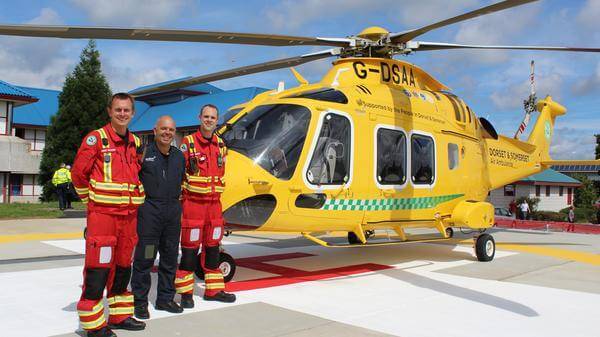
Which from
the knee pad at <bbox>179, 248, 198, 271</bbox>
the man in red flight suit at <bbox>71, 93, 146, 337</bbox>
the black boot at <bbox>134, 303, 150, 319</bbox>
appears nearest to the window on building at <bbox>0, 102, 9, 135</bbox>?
the knee pad at <bbox>179, 248, 198, 271</bbox>

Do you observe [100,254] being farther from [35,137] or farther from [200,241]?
[35,137]

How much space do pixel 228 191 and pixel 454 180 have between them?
15.0 ft

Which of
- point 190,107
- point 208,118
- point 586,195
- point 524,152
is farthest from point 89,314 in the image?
point 586,195

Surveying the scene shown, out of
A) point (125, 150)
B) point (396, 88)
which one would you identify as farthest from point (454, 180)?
point (125, 150)

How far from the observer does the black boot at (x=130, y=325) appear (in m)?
4.37

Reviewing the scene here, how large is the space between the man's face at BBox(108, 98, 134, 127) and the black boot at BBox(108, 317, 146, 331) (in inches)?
64.8

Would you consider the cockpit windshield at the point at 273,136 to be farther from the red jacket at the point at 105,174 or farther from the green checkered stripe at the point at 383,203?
the red jacket at the point at 105,174

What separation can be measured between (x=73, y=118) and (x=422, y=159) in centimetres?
2447

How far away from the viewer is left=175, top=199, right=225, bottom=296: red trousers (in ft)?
17.1

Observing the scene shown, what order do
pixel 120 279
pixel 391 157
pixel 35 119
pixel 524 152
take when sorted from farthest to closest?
pixel 35 119 < pixel 524 152 < pixel 391 157 < pixel 120 279

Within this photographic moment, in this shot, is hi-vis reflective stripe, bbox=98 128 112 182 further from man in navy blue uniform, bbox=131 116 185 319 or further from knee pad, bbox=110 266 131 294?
knee pad, bbox=110 266 131 294

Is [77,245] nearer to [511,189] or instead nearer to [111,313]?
[111,313]

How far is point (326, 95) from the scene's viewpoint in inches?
280

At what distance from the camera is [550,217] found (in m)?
28.6
